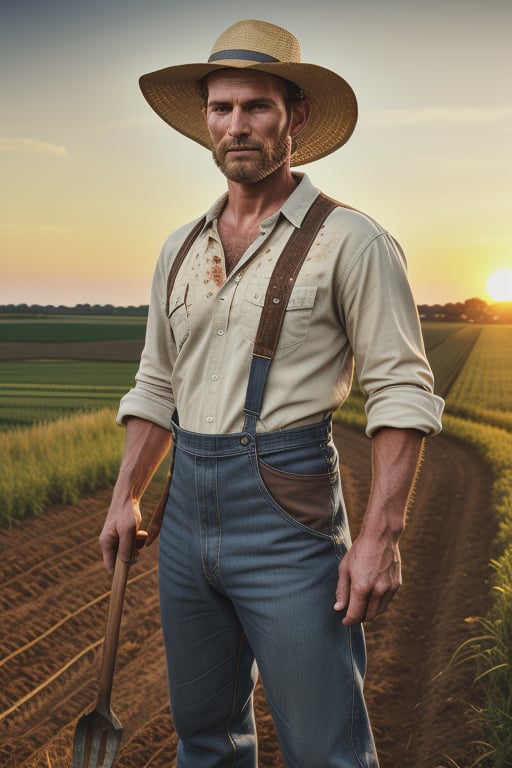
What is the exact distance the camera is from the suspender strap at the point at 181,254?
202 centimetres

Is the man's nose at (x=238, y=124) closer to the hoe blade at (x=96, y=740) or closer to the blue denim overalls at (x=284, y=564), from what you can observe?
the blue denim overalls at (x=284, y=564)

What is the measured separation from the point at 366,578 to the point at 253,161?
39.4 inches

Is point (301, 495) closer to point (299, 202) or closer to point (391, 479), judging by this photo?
point (391, 479)

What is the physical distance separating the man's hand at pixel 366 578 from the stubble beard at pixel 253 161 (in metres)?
0.89

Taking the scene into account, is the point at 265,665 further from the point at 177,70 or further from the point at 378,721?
the point at 378,721

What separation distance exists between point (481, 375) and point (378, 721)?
40.4 ft

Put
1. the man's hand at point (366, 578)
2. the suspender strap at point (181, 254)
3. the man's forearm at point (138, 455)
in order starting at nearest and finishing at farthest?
the man's hand at point (366, 578), the suspender strap at point (181, 254), the man's forearm at point (138, 455)

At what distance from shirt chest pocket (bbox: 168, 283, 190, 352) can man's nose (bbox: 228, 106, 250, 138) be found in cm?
39

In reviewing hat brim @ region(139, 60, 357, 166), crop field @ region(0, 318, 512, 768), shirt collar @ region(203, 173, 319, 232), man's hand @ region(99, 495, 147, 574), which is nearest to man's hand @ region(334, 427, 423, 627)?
shirt collar @ region(203, 173, 319, 232)

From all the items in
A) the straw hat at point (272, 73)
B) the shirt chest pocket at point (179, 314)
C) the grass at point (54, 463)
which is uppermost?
the straw hat at point (272, 73)

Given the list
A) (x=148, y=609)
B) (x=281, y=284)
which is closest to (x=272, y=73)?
(x=281, y=284)

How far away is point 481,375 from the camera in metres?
15.1

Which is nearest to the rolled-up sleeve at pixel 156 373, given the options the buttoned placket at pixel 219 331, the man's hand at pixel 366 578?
the buttoned placket at pixel 219 331

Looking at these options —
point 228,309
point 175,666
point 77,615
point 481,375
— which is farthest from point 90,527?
point 481,375
